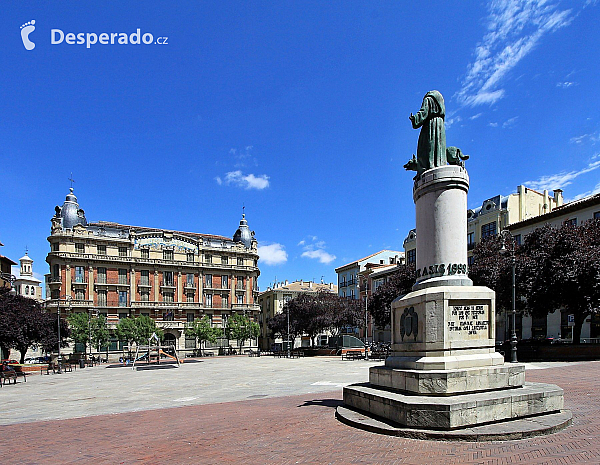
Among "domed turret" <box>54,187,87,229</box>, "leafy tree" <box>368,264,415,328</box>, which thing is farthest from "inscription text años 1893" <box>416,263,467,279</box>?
"domed turret" <box>54,187,87,229</box>

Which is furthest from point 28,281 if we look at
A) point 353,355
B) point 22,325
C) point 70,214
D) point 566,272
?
point 566,272

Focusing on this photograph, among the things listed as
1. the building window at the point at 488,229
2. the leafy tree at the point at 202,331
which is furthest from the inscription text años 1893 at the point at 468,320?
the leafy tree at the point at 202,331

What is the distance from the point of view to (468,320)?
9.80 m

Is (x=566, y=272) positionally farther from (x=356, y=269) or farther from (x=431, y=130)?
(x=356, y=269)

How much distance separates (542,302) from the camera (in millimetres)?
31156

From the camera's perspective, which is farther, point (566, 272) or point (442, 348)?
point (566, 272)

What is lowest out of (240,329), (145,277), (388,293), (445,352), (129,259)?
(240,329)

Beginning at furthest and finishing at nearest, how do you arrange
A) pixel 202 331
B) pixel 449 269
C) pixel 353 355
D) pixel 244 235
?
pixel 244 235, pixel 202 331, pixel 353 355, pixel 449 269

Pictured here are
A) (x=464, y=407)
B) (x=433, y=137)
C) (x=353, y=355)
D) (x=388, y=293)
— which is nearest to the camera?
(x=464, y=407)

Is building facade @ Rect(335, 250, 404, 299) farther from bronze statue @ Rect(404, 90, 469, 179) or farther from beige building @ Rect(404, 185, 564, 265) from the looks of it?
bronze statue @ Rect(404, 90, 469, 179)

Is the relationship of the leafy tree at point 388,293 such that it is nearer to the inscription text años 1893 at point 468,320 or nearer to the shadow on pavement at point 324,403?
the shadow on pavement at point 324,403

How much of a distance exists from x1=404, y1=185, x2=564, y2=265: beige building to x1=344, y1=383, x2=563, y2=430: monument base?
44.5 metres

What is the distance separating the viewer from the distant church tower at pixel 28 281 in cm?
12950

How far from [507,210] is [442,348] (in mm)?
47524
